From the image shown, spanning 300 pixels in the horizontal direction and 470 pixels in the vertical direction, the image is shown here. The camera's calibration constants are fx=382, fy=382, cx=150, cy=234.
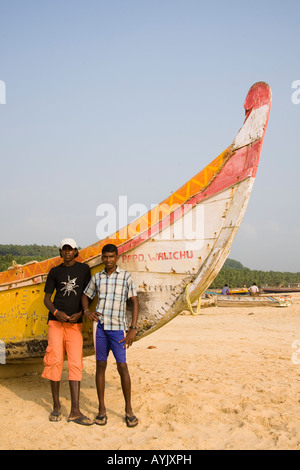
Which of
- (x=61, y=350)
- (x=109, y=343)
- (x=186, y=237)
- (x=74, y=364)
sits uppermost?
(x=186, y=237)

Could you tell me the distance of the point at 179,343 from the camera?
802 cm

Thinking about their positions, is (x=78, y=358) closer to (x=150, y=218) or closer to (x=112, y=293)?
(x=112, y=293)

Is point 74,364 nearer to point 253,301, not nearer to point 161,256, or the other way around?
point 161,256

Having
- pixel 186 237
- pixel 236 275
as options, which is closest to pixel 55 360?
pixel 186 237

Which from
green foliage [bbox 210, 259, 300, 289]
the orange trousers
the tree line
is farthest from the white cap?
green foliage [bbox 210, 259, 300, 289]

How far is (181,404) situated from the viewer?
382cm

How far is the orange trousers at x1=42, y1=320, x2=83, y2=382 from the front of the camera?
3594mm

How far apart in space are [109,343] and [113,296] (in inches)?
17.1

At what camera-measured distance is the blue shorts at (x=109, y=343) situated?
3.39 m

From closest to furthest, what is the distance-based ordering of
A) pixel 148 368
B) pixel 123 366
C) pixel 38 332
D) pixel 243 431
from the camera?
pixel 243 431 → pixel 123 366 → pixel 38 332 → pixel 148 368

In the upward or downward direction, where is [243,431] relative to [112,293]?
downward

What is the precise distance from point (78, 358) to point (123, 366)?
1.65ft

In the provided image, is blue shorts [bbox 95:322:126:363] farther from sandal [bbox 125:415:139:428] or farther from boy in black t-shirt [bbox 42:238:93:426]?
sandal [bbox 125:415:139:428]
